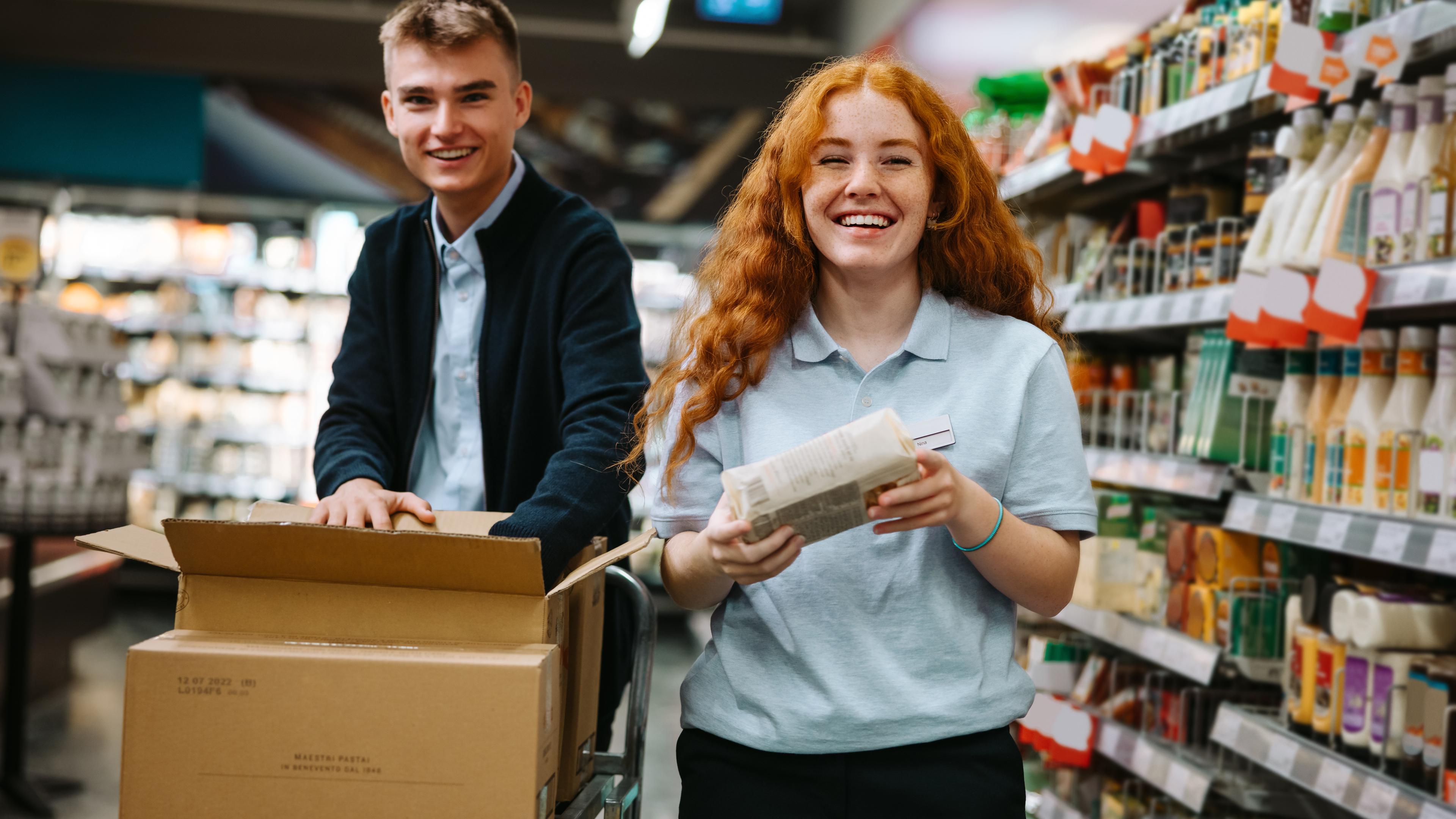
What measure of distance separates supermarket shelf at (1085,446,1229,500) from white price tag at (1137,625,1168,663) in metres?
0.30

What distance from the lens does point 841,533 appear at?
4.17 ft

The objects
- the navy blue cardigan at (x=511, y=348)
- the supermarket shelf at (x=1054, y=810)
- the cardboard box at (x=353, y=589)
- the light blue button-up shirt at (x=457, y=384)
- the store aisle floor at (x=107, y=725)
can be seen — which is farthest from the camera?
the store aisle floor at (x=107, y=725)

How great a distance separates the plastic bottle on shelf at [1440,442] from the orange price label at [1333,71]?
445 millimetres

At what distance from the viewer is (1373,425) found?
2.04m

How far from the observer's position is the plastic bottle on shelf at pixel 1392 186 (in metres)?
1.93

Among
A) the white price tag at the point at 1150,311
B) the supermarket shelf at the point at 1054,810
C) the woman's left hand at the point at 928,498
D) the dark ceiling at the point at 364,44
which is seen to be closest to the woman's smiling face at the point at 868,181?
the woman's left hand at the point at 928,498

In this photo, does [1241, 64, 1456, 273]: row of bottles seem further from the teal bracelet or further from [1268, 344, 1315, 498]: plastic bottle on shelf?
the teal bracelet

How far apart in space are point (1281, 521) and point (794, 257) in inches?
46.8

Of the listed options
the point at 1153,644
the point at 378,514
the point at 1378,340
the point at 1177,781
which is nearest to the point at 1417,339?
the point at 1378,340

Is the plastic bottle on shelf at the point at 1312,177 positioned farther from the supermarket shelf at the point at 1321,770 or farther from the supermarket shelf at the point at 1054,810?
the supermarket shelf at the point at 1054,810

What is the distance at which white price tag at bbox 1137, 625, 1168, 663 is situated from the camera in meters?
2.44

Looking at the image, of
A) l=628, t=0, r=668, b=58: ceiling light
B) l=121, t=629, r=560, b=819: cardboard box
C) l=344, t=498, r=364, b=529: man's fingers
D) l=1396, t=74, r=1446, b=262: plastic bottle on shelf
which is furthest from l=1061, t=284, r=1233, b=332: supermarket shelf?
l=628, t=0, r=668, b=58: ceiling light

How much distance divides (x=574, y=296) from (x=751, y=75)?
6.44 meters

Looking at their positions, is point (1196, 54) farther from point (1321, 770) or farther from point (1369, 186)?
point (1321, 770)
